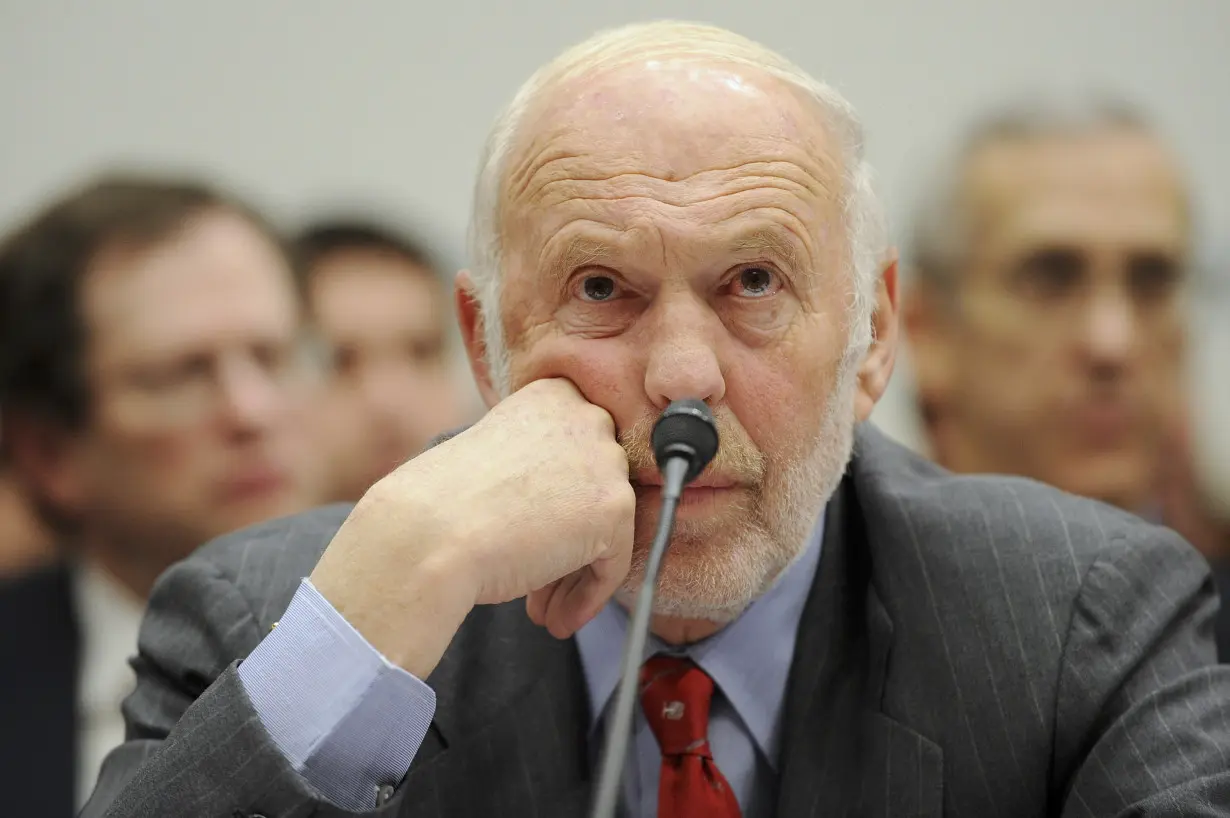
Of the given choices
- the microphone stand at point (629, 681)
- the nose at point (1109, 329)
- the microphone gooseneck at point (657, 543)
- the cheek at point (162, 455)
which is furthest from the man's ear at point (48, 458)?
the nose at point (1109, 329)

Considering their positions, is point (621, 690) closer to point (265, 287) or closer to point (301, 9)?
point (265, 287)

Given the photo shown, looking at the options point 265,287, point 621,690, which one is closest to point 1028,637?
point 621,690

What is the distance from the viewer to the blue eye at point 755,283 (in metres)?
1.84

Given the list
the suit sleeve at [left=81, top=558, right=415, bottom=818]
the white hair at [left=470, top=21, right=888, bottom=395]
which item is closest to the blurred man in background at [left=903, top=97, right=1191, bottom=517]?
the white hair at [left=470, top=21, right=888, bottom=395]

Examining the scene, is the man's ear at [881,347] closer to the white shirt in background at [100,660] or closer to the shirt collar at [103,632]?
the white shirt in background at [100,660]

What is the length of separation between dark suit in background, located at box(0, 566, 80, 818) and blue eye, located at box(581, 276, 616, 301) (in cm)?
187

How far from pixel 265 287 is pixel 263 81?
51.3 inches

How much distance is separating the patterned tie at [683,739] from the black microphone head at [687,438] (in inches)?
17.3

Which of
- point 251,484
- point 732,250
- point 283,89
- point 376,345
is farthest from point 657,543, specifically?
point 283,89

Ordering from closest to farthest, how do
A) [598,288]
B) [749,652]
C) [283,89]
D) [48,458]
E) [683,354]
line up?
[683,354], [598,288], [749,652], [48,458], [283,89]

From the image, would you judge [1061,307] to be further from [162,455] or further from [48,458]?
[48,458]

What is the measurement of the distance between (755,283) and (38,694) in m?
2.14

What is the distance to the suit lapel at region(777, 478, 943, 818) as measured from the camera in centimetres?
186

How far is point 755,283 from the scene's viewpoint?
1.85 metres
